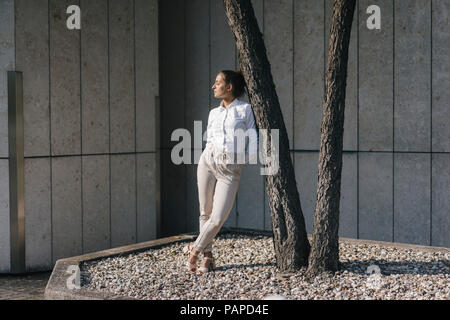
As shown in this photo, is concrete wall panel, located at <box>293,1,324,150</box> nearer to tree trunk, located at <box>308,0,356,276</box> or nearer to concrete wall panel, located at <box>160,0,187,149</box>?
concrete wall panel, located at <box>160,0,187,149</box>

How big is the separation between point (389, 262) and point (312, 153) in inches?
120

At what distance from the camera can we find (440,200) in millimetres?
8203

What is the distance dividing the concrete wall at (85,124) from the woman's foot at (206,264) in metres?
3.07

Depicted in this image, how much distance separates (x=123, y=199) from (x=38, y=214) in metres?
1.52

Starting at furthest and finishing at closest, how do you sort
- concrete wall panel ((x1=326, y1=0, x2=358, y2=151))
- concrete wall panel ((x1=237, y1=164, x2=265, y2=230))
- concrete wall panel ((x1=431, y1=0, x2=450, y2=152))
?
concrete wall panel ((x1=237, y1=164, x2=265, y2=230)) → concrete wall panel ((x1=326, y1=0, x2=358, y2=151)) → concrete wall panel ((x1=431, y1=0, x2=450, y2=152))

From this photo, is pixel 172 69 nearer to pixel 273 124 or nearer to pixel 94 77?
pixel 94 77

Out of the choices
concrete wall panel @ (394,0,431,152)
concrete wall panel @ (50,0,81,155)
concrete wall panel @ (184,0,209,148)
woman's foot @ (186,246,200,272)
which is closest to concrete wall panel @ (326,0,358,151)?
concrete wall panel @ (394,0,431,152)

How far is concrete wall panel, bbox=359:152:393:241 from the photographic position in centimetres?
859

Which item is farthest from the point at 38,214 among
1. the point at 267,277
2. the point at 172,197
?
the point at 267,277

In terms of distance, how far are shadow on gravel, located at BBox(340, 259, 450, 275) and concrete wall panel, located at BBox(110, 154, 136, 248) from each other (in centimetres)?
422

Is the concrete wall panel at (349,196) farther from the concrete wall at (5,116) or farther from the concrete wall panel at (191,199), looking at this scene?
the concrete wall at (5,116)

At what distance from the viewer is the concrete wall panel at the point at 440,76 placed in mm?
8086

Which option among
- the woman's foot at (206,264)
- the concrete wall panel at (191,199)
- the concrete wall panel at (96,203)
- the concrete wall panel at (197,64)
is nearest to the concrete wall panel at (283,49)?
the concrete wall panel at (197,64)

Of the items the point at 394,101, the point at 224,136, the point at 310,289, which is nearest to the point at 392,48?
the point at 394,101
